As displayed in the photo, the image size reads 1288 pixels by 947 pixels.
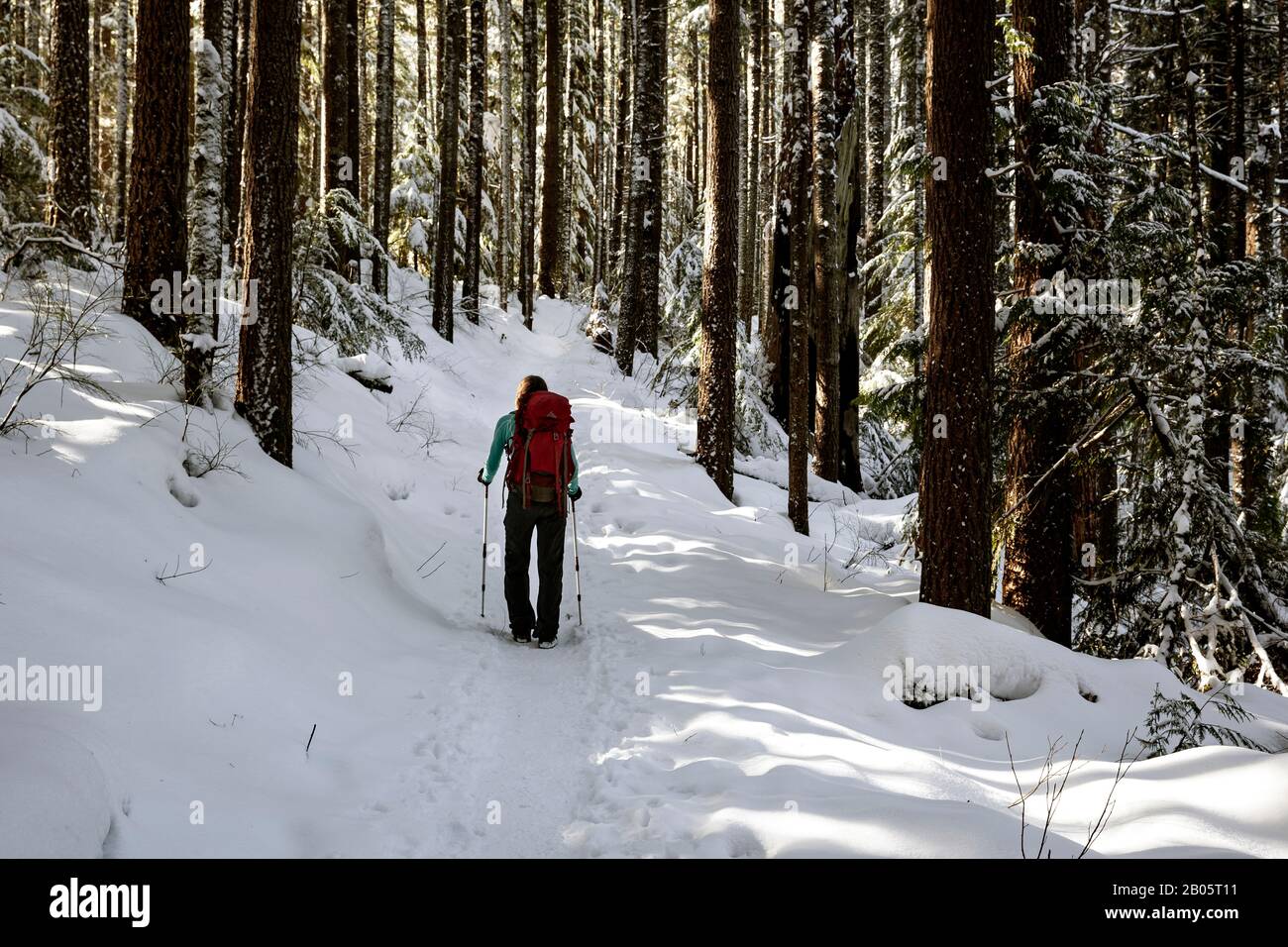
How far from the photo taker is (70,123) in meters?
10.4

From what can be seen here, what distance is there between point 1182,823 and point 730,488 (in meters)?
8.57

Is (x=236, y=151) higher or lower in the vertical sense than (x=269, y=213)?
higher

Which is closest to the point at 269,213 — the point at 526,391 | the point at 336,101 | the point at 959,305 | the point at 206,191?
the point at 206,191

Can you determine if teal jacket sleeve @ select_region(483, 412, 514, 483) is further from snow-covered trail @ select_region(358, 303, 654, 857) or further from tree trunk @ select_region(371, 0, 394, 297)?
tree trunk @ select_region(371, 0, 394, 297)

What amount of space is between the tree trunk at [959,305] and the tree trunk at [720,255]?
491 centimetres

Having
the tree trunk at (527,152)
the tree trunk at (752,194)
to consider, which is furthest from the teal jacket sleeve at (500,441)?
the tree trunk at (527,152)

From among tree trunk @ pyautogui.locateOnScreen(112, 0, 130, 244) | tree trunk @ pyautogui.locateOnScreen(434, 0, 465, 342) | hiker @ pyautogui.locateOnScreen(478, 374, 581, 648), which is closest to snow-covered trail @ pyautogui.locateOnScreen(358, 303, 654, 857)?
hiker @ pyautogui.locateOnScreen(478, 374, 581, 648)

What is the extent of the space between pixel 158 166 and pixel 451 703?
21.9ft

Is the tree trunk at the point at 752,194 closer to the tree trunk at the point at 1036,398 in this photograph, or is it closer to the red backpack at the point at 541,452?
the tree trunk at the point at 1036,398

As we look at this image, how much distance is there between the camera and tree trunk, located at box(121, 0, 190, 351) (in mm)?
8133

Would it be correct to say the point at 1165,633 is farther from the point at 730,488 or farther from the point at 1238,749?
the point at 730,488

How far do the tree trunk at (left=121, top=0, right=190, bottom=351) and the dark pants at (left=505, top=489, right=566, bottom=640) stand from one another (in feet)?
14.4

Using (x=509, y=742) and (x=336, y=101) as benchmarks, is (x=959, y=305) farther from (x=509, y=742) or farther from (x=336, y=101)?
(x=336, y=101)
